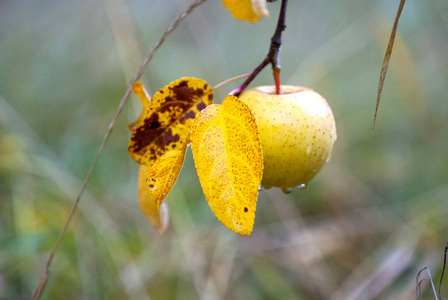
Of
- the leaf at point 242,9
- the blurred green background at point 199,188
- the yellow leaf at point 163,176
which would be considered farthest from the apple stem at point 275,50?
the blurred green background at point 199,188

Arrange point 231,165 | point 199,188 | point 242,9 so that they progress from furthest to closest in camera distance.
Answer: point 199,188, point 242,9, point 231,165

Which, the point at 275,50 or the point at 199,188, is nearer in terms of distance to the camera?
the point at 275,50

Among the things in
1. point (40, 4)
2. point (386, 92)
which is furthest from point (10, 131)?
point (386, 92)

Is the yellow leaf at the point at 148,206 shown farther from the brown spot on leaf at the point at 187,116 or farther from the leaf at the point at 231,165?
the leaf at the point at 231,165

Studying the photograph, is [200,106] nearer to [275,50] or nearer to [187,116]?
[187,116]

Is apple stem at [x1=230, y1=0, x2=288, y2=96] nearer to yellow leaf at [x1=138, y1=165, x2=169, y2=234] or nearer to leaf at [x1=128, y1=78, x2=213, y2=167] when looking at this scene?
leaf at [x1=128, y1=78, x2=213, y2=167]

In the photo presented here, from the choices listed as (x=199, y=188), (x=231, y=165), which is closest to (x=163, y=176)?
(x=231, y=165)

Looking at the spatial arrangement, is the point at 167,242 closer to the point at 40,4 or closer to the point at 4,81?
the point at 4,81
